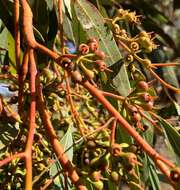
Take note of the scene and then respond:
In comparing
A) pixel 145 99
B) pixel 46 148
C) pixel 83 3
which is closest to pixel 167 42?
pixel 83 3

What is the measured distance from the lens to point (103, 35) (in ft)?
4.08

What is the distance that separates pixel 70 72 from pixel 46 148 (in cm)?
31

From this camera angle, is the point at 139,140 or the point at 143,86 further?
the point at 143,86

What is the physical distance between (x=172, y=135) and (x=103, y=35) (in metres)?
0.26

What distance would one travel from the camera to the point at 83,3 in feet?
4.26

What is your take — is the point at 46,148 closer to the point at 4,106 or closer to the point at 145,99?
the point at 4,106

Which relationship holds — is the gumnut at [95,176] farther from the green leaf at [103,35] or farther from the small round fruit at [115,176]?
the green leaf at [103,35]

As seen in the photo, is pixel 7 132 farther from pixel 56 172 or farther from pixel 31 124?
pixel 31 124

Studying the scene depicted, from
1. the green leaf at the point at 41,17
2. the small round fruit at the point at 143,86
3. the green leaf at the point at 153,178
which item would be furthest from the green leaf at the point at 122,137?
the green leaf at the point at 41,17

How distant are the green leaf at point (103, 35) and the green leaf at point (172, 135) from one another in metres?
0.11

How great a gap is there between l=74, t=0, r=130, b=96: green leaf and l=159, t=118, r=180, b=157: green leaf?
106mm

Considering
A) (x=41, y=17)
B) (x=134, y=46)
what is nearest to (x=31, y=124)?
(x=134, y=46)

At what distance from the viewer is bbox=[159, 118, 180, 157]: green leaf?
111 centimetres

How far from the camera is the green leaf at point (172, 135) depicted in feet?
3.64
